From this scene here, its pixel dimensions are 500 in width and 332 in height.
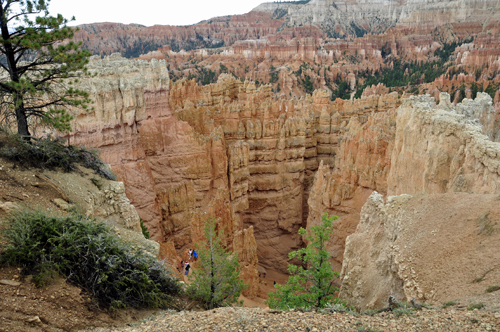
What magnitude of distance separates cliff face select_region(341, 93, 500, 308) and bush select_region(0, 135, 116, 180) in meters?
7.05

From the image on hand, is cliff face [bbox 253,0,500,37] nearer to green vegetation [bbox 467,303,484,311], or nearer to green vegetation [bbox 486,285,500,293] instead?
green vegetation [bbox 486,285,500,293]

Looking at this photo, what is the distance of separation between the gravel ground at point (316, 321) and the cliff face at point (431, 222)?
30.8 inches

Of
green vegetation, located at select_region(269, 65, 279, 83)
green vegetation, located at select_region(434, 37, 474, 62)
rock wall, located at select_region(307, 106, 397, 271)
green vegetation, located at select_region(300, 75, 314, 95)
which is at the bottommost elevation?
rock wall, located at select_region(307, 106, 397, 271)

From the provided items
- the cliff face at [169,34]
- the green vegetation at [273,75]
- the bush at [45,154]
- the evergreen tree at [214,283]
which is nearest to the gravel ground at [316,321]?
the evergreen tree at [214,283]

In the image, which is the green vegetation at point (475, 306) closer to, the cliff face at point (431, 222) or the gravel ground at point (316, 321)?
the gravel ground at point (316, 321)

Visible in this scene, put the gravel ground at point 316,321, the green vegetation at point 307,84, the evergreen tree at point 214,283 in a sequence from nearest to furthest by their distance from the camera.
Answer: the gravel ground at point 316,321 < the evergreen tree at point 214,283 < the green vegetation at point 307,84

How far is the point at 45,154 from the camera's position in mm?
8180

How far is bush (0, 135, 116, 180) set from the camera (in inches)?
304

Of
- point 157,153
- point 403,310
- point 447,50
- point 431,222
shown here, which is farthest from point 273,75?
point 403,310

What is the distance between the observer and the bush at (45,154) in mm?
7719

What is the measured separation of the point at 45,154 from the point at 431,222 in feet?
27.4

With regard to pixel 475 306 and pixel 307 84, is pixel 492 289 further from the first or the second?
pixel 307 84

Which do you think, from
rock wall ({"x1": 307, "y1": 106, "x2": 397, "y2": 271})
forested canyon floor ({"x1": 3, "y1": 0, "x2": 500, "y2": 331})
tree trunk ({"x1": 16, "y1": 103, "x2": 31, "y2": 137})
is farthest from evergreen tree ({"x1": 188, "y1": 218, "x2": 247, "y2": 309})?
rock wall ({"x1": 307, "y1": 106, "x2": 397, "y2": 271})

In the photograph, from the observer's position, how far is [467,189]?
959cm
